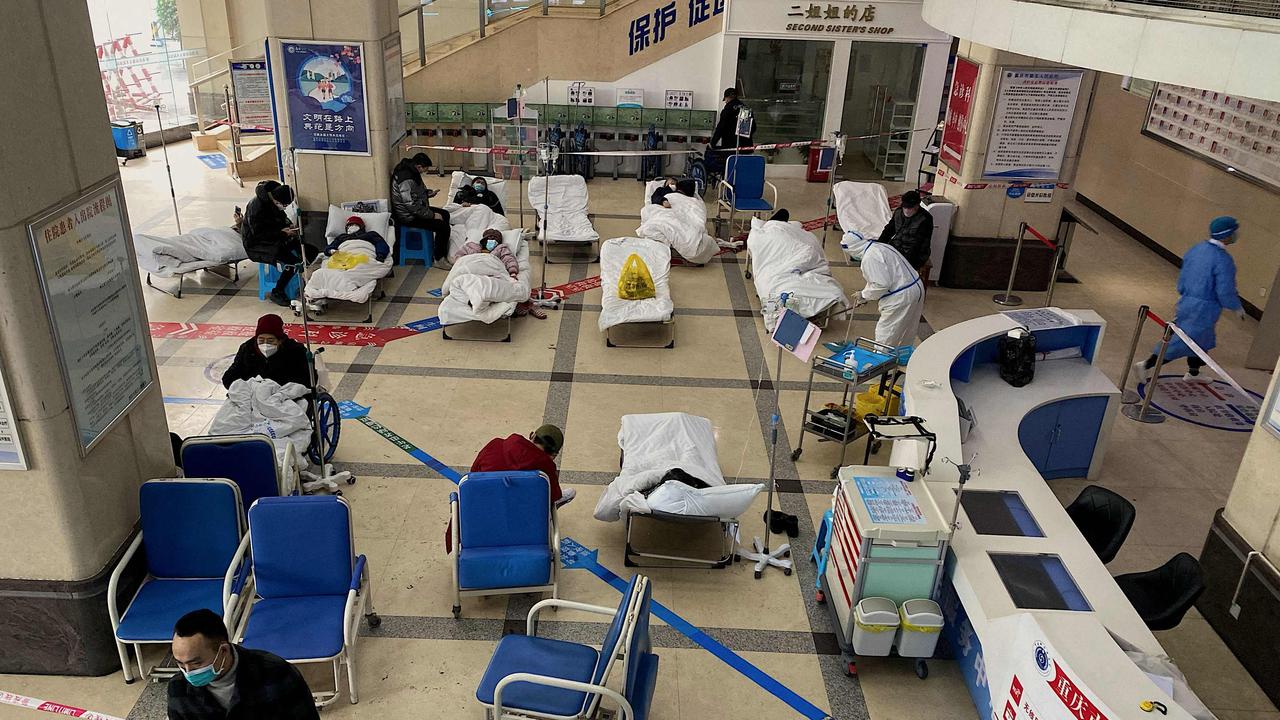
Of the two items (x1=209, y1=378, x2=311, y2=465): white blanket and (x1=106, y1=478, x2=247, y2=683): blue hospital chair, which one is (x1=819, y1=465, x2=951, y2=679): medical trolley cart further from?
(x1=209, y1=378, x2=311, y2=465): white blanket

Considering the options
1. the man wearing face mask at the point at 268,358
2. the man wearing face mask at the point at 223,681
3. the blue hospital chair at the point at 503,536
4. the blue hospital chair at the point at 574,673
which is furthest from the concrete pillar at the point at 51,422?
the blue hospital chair at the point at 574,673

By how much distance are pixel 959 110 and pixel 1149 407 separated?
13.4 ft

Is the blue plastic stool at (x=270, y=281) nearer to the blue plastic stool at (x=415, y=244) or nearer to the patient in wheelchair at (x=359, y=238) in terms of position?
the patient in wheelchair at (x=359, y=238)

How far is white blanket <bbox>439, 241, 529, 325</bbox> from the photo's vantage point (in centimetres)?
860

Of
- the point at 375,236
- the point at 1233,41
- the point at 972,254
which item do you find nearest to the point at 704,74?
the point at 972,254

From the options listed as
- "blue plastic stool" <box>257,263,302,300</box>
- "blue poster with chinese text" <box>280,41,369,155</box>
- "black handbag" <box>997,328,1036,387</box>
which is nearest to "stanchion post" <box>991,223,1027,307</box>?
"black handbag" <box>997,328,1036,387</box>

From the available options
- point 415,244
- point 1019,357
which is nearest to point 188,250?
point 415,244

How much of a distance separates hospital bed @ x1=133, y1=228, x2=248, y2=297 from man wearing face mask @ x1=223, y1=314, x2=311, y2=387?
347 centimetres

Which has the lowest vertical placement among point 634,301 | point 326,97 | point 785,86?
point 634,301

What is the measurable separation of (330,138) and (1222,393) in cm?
925

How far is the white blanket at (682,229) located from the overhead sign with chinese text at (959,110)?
2.93 meters

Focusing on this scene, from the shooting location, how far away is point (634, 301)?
29.5 feet

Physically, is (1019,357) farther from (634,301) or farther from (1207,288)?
(634,301)

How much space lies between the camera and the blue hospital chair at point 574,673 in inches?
155
